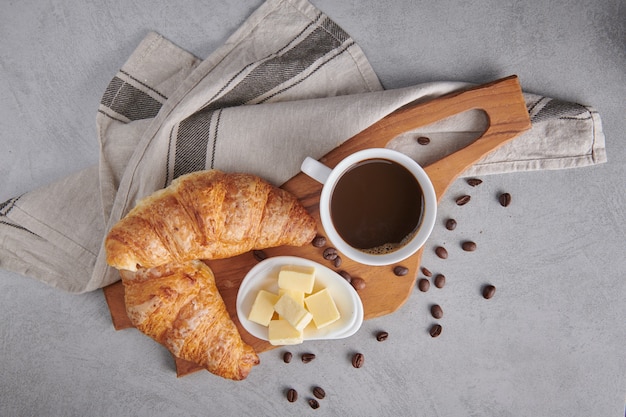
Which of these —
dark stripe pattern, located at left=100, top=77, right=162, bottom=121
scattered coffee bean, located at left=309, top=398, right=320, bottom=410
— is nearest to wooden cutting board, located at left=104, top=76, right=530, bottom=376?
scattered coffee bean, located at left=309, top=398, right=320, bottom=410

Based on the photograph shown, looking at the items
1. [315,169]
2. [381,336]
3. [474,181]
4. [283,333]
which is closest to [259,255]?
[283,333]

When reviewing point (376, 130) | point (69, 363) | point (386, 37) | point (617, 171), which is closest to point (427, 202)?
point (376, 130)

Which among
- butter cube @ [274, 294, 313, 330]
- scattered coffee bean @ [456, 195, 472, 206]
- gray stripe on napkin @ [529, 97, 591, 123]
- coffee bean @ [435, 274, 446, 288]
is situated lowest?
butter cube @ [274, 294, 313, 330]

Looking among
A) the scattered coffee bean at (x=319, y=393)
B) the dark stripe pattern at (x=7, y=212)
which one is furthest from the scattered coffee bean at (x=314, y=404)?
the dark stripe pattern at (x=7, y=212)

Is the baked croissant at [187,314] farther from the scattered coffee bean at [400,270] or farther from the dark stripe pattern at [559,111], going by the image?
the dark stripe pattern at [559,111]

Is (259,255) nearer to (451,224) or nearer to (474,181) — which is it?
(451,224)

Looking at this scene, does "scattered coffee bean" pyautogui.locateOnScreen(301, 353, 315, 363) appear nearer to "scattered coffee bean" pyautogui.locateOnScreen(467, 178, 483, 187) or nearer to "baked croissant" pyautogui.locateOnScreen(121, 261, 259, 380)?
"baked croissant" pyautogui.locateOnScreen(121, 261, 259, 380)
